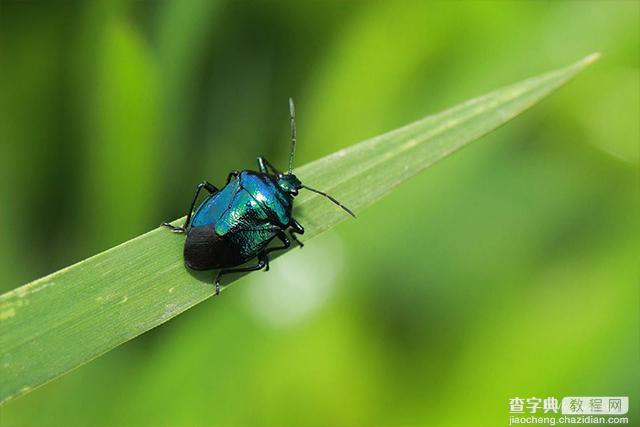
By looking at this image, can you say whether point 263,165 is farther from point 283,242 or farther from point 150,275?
point 150,275

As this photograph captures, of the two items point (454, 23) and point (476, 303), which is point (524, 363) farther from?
point (454, 23)

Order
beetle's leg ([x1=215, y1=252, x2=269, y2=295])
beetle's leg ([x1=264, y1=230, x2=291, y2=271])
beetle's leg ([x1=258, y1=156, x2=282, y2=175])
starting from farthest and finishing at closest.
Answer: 1. beetle's leg ([x1=258, y1=156, x2=282, y2=175])
2. beetle's leg ([x1=264, y1=230, x2=291, y2=271])
3. beetle's leg ([x1=215, y1=252, x2=269, y2=295])

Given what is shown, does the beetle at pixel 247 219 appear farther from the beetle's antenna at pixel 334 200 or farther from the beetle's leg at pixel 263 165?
the beetle's leg at pixel 263 165

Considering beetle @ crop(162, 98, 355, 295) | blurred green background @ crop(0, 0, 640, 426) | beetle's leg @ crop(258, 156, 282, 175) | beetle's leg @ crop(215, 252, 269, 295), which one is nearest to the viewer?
beetle's leg @ crop(215, 252, 269, 295)

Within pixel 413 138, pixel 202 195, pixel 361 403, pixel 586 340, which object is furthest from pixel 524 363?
pixel 202 195

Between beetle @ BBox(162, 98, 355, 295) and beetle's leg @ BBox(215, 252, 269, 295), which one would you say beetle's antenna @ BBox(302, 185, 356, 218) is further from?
beetle's leg @ BBox(215, 252, 269, 295)

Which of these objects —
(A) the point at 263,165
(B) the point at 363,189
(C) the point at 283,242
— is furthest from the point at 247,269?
(A) the point at 263,165

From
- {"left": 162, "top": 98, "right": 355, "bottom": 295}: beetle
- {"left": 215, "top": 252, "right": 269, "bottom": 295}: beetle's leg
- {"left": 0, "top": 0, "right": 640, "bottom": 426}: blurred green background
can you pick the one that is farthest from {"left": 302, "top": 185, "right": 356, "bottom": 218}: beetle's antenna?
{"left": 0, "top": 0, "right": 640, "bottom": 426}: blurred green background
